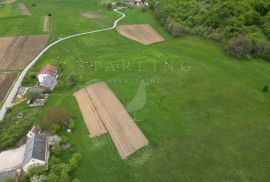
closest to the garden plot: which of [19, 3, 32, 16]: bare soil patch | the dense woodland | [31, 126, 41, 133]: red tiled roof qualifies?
[31, 126, 41, 133]: red tiled roof

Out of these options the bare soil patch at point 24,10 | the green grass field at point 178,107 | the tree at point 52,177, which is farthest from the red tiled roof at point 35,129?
the bare soil patch at point 24,10

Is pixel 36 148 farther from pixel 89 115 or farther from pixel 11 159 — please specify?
pixel 89 115

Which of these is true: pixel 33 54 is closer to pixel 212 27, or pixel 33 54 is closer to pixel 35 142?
pixel 35 142

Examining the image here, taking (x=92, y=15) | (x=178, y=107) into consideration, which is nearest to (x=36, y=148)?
(x=178, y=107)

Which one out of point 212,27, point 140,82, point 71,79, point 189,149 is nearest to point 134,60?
point 140,82

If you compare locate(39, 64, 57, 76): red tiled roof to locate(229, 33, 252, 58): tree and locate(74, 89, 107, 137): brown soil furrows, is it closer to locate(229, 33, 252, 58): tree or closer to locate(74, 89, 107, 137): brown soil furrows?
locate(74, 89, 107, 137): brown soil furrows
